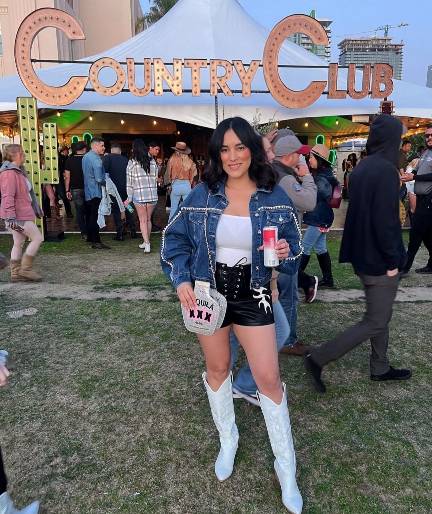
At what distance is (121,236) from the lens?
28.1ft

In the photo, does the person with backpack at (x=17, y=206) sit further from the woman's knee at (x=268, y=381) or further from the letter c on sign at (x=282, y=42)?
the letter c on sign at (x=282, y=42)

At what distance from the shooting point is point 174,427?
2643 mm

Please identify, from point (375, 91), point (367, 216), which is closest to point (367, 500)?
point (367, 216)

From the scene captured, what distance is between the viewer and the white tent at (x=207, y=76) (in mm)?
10695

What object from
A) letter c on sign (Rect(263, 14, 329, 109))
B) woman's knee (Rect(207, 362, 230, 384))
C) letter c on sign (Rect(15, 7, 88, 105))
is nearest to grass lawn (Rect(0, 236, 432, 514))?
woman's knee (Rect(207, 362, 230, 384))

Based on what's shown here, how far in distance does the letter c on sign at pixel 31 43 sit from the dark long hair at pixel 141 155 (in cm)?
321

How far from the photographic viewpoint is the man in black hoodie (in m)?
2.70

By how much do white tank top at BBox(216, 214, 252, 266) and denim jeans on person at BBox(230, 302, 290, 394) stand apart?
22.3 inches

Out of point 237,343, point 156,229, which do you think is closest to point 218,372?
point 237,343

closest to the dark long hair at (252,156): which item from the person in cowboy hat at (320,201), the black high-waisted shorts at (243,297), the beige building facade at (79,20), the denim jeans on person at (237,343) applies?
the black high-waisted shorts at (243,297)

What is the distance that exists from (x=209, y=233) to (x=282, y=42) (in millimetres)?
8655

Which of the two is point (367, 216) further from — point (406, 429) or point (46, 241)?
point (46, 241)

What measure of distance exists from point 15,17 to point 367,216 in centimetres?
2605

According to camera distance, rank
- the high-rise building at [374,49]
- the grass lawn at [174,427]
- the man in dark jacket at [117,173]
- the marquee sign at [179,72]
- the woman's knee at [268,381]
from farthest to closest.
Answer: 1. the high-rise building at [374,49]
2. the marquee sign at [179,72]
3. the man in dark jacket at [117,173]
4. the grass lawn at [174,427]
5. the woman's knee at [268,381]
